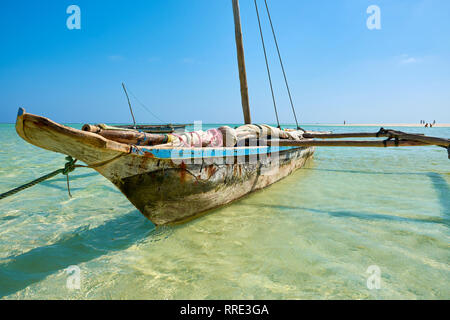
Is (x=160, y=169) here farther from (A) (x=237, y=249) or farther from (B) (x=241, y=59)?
(B) (x=241, y=59)

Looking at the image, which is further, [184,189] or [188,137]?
[188,137]

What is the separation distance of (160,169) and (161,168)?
0.5 inches

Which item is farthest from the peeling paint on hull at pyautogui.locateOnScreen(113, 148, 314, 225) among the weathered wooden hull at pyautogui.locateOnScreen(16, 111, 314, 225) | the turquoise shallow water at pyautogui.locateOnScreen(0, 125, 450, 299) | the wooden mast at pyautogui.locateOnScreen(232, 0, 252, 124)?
the wooden mast at pyautogui.locateOnScreen(232, 0, 252, 124)

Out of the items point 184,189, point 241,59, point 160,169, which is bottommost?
point 184,189

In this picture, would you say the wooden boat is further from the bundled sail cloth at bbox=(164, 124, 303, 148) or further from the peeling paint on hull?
the bundled sail cloth at bbox=(164, 124, 303, 148)

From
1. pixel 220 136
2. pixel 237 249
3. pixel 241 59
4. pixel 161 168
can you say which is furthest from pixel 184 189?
pixel 241 59

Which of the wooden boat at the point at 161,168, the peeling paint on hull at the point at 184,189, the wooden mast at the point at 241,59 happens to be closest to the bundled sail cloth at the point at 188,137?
the wooden boat at the point at 161,168

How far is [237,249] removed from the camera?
224 cm

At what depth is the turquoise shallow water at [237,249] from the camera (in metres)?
1.71

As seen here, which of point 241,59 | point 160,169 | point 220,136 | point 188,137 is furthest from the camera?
point 241,59

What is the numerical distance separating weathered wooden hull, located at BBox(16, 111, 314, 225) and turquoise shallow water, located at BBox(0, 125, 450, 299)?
283mm
